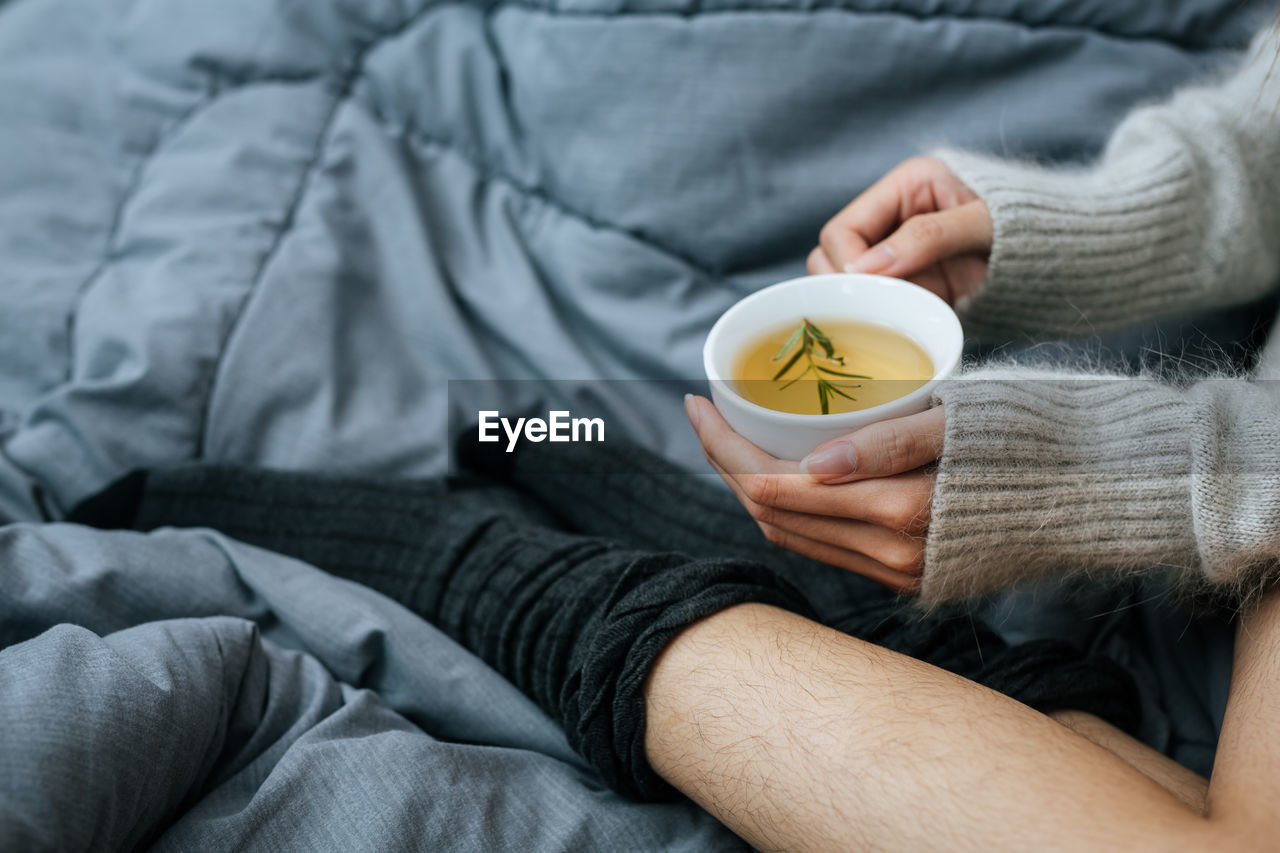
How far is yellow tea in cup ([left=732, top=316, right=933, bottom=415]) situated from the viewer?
2.17ft

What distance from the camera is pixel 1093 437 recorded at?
67 centimetres

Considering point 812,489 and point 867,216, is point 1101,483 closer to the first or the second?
point 812,489

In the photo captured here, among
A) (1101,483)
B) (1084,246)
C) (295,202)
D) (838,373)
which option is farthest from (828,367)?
(295,202)

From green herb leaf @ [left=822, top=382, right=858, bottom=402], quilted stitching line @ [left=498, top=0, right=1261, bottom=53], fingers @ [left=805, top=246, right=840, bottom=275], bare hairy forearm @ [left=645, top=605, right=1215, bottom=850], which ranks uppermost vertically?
quilted stitching line @ [left=498, top=0, right=1261, bottom=53]

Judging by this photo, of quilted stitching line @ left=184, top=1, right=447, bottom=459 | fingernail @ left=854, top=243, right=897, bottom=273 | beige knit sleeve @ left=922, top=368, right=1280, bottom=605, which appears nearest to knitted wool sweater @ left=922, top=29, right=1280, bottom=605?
beige knit sleeve @ left=922, top=368, right=1280, bottom=605

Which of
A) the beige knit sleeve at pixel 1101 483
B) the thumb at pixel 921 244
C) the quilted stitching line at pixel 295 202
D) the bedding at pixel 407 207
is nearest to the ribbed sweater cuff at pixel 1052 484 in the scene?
Result: the beige knit sleeve at pixel 1101 483

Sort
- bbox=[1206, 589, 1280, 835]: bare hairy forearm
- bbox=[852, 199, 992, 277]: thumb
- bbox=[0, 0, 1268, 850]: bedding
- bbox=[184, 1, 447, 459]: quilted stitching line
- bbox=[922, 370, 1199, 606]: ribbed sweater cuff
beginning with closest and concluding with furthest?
bbox=[1206, 589, 1280, 835]: bare hairy forearm, bbox=[922, 370, 1199, 606]: ribbed sweater cuff, bbox=[852, 199, 992, 277]: thumb, bbox=[0, 0, 1268, 850]: bedding, bbox=[184, 1, 447, 459]: quilted stitching line

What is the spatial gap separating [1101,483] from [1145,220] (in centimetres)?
34

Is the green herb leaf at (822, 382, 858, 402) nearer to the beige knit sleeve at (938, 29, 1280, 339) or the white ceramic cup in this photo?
the white ceramic cup

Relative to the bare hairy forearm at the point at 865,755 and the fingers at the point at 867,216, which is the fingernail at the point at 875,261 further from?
the bare hairy forearm at the point at 865,755

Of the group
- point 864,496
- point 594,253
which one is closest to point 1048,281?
point 864,496

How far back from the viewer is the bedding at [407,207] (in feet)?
2.86

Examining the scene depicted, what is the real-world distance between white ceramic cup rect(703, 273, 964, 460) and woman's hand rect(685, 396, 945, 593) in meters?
0.01

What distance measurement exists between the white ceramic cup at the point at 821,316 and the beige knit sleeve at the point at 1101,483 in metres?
0.04
